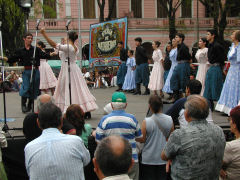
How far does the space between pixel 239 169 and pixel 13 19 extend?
21188 millimetres

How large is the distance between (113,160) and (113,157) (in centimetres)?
2

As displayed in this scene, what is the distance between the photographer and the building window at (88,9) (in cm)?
3262

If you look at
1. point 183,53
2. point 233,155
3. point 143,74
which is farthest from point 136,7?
point 233,155

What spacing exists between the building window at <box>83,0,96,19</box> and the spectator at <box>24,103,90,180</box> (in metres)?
30.2

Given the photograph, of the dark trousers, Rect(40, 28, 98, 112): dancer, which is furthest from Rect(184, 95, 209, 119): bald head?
Rect(40, 28, 98, 112): dancer

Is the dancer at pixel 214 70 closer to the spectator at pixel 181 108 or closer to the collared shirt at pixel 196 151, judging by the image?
the spectator at pixel 181 108

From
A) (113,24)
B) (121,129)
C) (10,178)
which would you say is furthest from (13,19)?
(121,129)

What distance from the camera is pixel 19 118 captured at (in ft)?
26.4

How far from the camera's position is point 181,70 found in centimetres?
986

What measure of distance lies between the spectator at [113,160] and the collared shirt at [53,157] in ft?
2.51

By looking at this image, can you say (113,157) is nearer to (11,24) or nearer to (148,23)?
(11,24)

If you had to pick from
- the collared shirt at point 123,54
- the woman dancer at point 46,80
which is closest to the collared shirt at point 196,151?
the woman dancer at point 46,80

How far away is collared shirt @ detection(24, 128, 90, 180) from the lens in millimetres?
3068

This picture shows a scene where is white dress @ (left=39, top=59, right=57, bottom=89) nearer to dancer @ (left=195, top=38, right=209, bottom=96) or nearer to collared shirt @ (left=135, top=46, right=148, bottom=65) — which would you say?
collared shirt @ (left=135, top=46, right=148, bottom=65)
